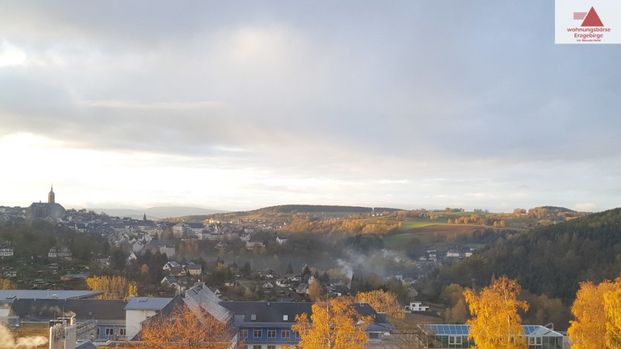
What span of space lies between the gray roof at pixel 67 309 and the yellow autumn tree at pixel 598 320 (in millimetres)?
24915

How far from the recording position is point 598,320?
23.6 m

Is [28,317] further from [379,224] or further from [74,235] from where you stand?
[379,224]

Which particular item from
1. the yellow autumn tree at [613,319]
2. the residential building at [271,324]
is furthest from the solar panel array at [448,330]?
the yellow autumn tree at [613,319]

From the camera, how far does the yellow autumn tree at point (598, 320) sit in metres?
20.3

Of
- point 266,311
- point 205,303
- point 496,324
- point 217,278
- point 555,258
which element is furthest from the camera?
point 555,258

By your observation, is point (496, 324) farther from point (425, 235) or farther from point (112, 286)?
point (425, 235)

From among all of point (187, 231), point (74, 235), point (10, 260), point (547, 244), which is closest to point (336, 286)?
point (547, 244)

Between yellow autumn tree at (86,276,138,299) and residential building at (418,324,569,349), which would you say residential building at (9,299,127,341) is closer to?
yellow autumn tree at (86,276,138,299)

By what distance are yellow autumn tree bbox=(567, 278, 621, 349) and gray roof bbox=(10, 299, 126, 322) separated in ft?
81.7

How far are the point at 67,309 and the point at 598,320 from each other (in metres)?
29.9

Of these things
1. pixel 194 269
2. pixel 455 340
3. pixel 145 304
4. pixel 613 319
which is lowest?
pixel 194 269

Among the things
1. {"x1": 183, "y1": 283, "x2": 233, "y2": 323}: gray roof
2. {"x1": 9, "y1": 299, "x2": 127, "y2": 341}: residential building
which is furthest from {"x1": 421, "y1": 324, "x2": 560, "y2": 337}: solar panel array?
{"x1": 9, "y1": 299, "x2": 127, "y2": 341}: residential building

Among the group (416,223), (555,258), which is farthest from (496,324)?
(416,223)

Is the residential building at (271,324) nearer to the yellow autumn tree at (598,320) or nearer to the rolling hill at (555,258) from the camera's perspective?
the yellow autumn tree at (598,320)
